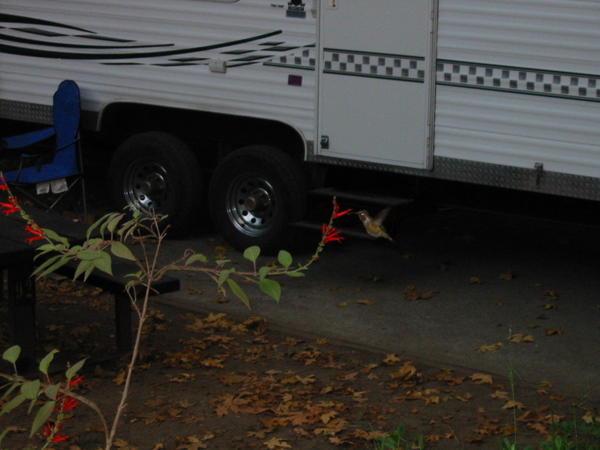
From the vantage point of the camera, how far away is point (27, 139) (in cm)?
980

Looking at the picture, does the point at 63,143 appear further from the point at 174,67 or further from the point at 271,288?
the point at 271,288

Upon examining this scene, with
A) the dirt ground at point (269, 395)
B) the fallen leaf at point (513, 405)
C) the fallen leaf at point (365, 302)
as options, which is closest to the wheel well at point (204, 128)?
the fallen leaf at point (365, 302)

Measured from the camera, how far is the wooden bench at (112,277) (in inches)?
238

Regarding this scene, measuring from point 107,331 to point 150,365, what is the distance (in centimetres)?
71

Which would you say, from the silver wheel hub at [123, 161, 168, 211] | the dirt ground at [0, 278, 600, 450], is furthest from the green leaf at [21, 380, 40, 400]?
the silver wheel hub at [123, 161, 168, 211]

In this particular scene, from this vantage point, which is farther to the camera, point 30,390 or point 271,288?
point 271,288

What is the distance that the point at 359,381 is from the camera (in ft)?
20.0

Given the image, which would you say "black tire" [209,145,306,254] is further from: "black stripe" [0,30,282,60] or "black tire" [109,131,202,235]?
"black stripe" [0,30,282,60]

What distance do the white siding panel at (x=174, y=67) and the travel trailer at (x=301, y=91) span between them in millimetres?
12

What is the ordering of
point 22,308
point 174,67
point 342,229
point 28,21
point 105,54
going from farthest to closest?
point 28,21 → point 105,54 → point 174,67 → point 342,229 → point 22,308

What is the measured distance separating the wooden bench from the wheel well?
2281 mm

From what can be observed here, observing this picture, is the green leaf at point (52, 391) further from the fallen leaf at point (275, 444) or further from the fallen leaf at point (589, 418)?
the fallen leaf at point (589, 418)

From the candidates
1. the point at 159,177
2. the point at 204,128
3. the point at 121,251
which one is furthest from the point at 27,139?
the point at 121,251

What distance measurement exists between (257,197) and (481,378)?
2905 millimetres
